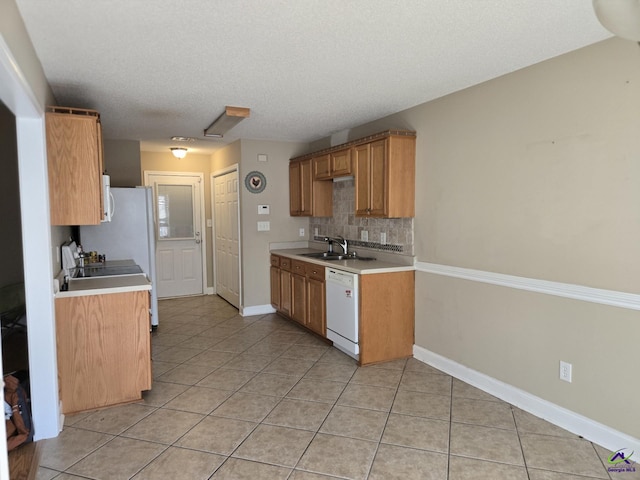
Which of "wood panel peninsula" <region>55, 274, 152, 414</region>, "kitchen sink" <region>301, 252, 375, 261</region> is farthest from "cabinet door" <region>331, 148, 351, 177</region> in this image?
"wood panel peninsula" <region>55, 274, 152, 414</region>

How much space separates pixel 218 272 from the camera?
6.83 meters

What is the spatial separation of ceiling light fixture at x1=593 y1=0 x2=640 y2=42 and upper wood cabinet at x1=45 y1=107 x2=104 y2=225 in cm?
290

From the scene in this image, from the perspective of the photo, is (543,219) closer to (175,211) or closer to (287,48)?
(287,48)

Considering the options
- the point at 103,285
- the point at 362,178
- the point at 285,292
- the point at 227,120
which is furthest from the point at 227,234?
the point at 103,285

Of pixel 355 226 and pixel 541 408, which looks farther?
pixel 355 226

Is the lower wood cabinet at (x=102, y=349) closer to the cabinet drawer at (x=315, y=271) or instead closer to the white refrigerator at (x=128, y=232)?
the white refrigerator at (x=128, y=232)

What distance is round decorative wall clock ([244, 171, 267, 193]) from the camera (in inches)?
213

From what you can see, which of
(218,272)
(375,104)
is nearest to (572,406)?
(375,104)

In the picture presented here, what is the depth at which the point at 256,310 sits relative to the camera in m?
5.60

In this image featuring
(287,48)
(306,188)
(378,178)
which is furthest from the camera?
(306,188)

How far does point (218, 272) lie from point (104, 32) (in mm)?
4898

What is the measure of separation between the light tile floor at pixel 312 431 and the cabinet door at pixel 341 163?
1932 mm

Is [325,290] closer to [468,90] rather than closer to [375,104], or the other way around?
[375,104]

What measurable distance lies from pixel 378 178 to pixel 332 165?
87cm
